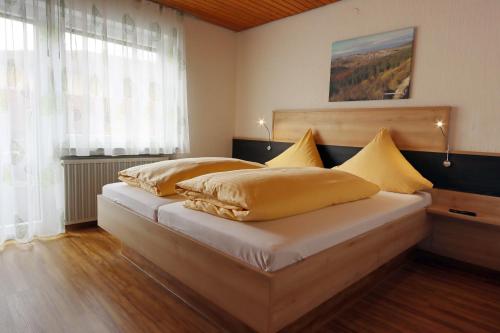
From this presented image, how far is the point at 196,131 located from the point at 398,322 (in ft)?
10.0

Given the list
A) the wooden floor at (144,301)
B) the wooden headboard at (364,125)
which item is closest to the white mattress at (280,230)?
the wooden floor at (144,301)

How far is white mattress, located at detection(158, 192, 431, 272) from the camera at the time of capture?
1.34m

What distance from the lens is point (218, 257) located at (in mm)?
1466

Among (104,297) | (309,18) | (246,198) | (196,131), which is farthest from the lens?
(196,131)

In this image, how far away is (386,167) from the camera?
266 cm

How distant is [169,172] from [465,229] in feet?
7.88

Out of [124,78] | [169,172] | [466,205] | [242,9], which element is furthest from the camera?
[242,9]

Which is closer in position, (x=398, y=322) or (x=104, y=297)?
(x=398, y=322)

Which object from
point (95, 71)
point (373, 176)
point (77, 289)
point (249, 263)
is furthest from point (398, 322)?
point (95, 71)

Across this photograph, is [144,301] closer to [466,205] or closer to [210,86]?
[466,205]

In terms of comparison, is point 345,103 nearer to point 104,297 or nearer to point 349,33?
point 349,33

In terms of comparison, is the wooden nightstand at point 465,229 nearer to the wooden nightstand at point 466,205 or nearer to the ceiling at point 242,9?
the wooden nightstand at point 466,205

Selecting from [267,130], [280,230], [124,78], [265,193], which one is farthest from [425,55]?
[124,78]

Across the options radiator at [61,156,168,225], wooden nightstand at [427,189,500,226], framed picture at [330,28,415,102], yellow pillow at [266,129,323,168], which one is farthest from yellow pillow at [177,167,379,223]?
radiator at [61,156,168,225]
